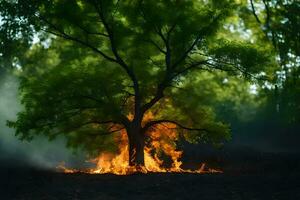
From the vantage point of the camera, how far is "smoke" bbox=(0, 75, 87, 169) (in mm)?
33859

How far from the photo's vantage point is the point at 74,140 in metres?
22.2

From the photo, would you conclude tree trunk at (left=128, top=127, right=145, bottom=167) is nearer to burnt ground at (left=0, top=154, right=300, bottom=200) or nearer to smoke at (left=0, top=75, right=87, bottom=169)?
burnt ground at (left=0, top=154, right=300, bottom=200)

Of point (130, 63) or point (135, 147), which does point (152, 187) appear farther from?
point (130, 63)

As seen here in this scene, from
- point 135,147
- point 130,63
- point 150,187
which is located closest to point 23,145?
point 135,147

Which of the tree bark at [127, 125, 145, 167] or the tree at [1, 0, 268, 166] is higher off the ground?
the tree at [1, 0, 268, 166]

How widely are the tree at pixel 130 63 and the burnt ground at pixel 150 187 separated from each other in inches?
130

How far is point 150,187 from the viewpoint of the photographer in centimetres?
1500

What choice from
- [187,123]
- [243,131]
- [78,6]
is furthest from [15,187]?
[243,131]

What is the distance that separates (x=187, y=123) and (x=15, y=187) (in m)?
9.24

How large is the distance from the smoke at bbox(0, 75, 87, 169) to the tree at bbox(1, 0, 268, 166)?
11731 mm

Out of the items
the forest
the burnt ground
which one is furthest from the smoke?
the burnt ground

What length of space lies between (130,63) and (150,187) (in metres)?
7.47

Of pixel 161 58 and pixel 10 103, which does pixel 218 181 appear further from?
pixel 10 103

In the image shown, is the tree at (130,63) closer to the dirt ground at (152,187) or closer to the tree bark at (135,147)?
the tree bark at (135,147)
